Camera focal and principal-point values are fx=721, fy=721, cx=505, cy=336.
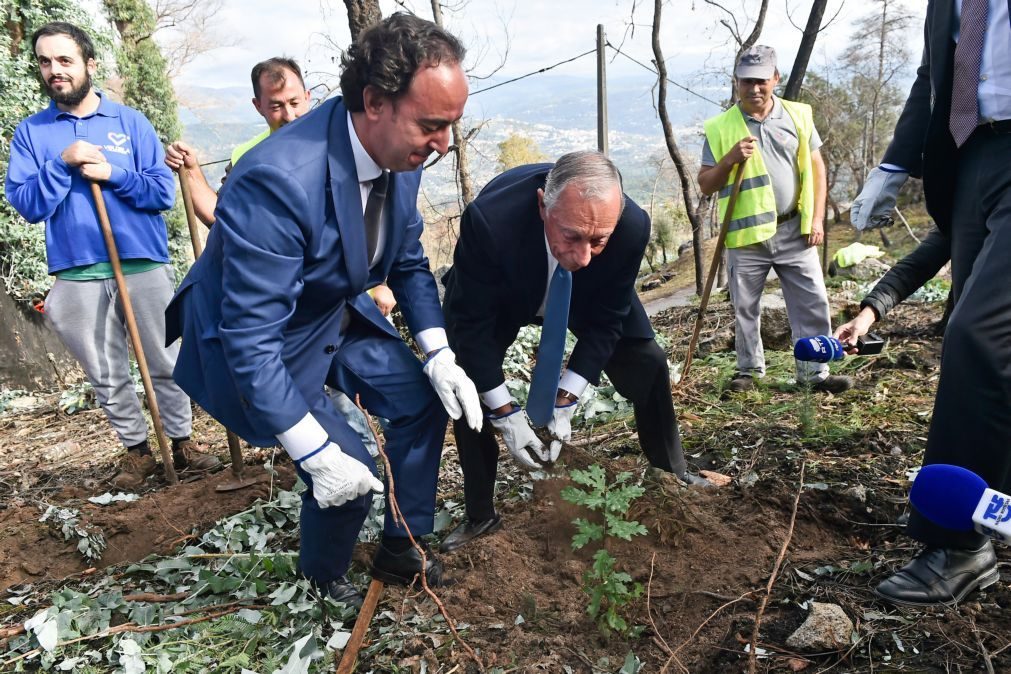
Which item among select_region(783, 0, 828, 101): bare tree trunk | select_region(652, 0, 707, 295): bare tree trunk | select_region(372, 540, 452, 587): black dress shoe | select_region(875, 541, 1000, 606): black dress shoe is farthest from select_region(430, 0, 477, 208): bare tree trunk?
select_region(875, 541, 1000, 606): black dress shoe

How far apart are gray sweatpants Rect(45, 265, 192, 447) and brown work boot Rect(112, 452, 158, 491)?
0.09 metres

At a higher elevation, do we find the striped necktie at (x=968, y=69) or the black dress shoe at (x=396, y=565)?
the striped necktie at (x=968, y=69)

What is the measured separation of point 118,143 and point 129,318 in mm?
935

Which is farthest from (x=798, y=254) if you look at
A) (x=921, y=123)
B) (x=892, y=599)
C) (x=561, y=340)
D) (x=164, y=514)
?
(x=164, y=514)

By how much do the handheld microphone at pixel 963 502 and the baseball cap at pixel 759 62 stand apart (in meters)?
3.61

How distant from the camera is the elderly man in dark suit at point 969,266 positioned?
6.24ft

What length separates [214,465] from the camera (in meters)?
4.01

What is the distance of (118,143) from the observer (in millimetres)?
3764

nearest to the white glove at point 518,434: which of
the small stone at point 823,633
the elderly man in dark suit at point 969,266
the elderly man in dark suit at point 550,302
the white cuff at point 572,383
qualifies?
the elderly man in dark suit at point 550,302

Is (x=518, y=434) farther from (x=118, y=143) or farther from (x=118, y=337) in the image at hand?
(x=118, y=143)

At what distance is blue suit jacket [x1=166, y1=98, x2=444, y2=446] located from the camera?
6.56 feet

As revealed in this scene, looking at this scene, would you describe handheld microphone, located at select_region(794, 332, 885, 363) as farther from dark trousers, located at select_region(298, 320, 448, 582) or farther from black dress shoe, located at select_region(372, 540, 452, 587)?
black dress shoe, located at select_region(372, 540, 452, 587)

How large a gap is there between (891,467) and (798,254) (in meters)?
1.73

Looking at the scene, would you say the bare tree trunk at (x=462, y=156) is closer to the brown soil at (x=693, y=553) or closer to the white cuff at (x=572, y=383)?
the brown soil at (x=693, y=553)
